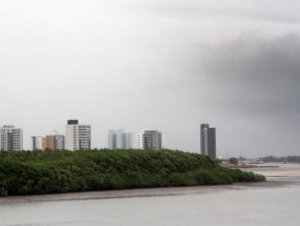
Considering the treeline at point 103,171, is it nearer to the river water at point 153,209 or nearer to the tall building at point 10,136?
the river water at point 153,209

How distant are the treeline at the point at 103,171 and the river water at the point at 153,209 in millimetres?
1634

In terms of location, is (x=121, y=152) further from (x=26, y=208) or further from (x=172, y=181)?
(x=26, y=208)

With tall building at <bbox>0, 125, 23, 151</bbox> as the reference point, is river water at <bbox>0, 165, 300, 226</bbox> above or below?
below

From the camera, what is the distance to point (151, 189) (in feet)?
130

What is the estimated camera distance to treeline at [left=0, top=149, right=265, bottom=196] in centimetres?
3441

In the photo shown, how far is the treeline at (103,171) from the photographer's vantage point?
34406mm

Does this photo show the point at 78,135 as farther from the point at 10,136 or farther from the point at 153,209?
the point at 153,209

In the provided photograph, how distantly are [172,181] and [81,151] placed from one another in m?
6.44

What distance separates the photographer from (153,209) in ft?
84.9

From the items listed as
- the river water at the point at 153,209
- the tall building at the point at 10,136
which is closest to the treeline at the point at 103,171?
the river water at the point at 153,209

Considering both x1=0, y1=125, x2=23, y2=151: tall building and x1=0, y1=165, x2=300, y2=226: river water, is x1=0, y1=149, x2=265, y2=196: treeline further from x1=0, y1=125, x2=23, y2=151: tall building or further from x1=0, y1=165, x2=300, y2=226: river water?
x1=0, y1=125, x2=23, y2=151: tall building

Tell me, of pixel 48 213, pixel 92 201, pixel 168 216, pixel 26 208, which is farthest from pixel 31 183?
pixel 168 216

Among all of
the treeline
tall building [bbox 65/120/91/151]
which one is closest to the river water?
the treeline

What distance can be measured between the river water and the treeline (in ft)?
5.36
